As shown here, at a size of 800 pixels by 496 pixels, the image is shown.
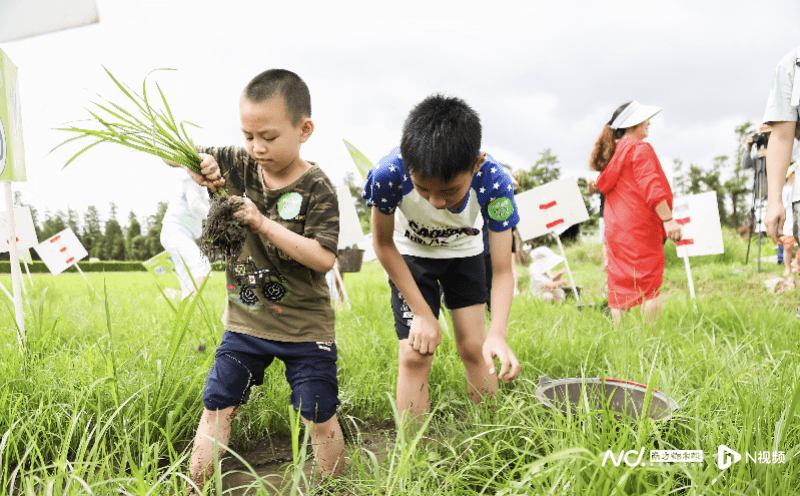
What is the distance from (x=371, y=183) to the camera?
1610 millimetres

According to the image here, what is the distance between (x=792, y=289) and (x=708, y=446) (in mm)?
4974

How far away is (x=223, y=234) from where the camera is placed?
1.56 meters

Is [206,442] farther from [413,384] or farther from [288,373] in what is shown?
[413,384]

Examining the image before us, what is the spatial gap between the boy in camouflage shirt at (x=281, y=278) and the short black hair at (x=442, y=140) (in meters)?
0.40

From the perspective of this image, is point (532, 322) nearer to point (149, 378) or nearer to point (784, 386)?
point (784, 386)

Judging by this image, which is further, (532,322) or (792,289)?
(792,289)

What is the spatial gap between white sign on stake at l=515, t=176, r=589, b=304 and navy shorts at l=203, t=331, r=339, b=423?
3.02 metres

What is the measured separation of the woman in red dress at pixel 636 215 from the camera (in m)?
3.02

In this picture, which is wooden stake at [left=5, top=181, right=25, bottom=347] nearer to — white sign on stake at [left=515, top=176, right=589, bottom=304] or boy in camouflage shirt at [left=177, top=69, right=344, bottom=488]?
boy in camouflage shirt at [left=177, top=69, right=344, bottom=488]

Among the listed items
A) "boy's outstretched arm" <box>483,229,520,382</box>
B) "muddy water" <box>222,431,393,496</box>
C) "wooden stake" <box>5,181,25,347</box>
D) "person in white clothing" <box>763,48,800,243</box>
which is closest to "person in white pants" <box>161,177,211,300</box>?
"wooden stake" <box>5,181,25,347</box>

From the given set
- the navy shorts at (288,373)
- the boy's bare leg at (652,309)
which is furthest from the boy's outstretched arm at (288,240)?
the boy's bare leg at (652,309)

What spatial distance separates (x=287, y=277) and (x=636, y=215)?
2.49 meters

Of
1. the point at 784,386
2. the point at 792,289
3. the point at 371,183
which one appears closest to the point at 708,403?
the point at 784,386

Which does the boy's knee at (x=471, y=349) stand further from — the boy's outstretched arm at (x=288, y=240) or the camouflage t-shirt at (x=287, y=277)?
the boy's outstretched arm at (x=288, y=240)
